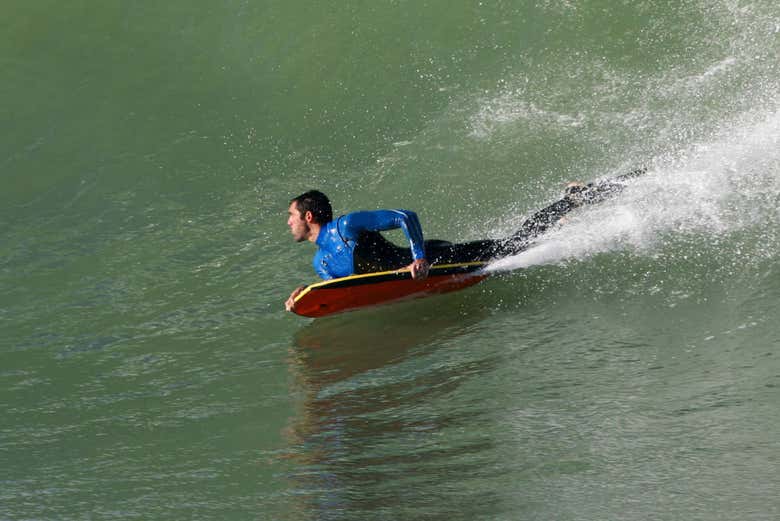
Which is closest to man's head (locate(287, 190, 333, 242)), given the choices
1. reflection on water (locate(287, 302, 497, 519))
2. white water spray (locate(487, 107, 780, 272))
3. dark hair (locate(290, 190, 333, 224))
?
dark hair (locate(290, 190, 333, 224))

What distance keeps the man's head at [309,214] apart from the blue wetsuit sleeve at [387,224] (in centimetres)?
22

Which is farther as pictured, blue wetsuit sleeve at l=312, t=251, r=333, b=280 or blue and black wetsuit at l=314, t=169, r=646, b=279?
blue wetsuit sleeve at l=312, t=251, r=333, b=280

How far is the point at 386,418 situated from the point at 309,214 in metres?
2.31

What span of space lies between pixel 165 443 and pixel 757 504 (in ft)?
10.5

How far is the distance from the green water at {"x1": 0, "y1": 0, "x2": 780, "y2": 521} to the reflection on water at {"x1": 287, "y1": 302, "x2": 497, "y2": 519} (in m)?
0.02

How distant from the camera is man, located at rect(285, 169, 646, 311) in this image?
7352 mm

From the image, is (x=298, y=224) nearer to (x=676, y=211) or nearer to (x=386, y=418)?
(x=386, y=418)

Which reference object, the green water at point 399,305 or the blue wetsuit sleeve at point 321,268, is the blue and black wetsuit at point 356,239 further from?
the green water at point 399,305

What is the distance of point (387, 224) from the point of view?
7.40 meters

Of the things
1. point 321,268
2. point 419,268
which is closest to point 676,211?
point 419,268

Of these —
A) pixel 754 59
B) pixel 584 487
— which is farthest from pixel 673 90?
pixel 584 487

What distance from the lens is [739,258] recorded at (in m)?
7.22

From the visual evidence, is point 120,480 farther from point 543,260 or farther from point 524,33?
point 524,33

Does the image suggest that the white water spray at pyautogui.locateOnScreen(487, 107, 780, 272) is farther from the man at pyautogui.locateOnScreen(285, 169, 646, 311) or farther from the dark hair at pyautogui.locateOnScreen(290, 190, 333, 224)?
the dark hair at pyautogui.locateOnScreen(290, 190, 333, 224)
